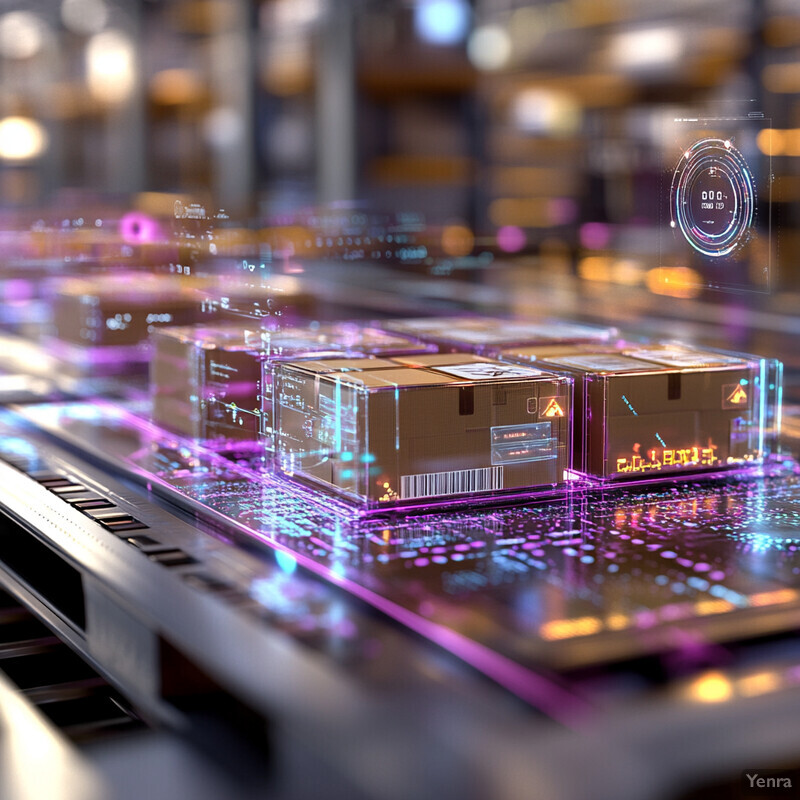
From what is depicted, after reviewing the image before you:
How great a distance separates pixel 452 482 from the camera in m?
1.30

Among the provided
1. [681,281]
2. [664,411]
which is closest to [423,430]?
[664,411]

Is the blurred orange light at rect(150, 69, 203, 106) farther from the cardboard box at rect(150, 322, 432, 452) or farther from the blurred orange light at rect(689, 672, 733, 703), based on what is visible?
the blurred orange light at rect(689, 672, 733, 703)

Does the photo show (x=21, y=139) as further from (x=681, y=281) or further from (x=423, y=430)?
(x=423, y=430)

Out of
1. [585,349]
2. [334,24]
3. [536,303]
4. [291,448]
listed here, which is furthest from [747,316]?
[334,24]

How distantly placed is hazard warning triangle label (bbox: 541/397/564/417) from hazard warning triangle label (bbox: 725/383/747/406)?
26 cm

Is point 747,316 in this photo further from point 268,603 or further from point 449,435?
point 268,603

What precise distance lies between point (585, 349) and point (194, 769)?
0.88 m

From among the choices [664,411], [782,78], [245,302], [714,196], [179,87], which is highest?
[179,87]

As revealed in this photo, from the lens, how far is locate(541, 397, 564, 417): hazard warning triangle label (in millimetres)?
1348

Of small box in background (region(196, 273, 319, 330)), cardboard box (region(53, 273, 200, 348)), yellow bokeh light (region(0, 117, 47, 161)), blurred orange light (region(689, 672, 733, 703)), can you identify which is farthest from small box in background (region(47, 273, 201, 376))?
yellow bokeh light (region(0, 117, 47, 161))

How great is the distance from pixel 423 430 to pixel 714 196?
56 centimetres

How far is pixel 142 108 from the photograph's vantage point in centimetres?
569

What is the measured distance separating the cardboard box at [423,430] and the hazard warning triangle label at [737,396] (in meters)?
0.25

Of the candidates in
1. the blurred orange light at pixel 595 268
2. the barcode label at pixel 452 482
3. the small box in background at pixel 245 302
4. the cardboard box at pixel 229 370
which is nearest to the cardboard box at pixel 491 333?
the cardboard box at pixel 229 370
